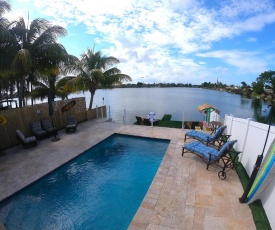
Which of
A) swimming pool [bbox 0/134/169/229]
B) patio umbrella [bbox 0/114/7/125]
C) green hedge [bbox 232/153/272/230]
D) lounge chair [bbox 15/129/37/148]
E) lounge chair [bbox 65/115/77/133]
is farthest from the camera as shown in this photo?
lounge chair [bbox 65/115/77/133]

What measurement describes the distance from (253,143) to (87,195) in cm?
527

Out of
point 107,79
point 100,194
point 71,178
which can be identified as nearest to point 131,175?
point 100,194

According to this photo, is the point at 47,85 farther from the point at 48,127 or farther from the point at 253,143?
the point at 253,143

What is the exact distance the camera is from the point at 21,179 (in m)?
5.77

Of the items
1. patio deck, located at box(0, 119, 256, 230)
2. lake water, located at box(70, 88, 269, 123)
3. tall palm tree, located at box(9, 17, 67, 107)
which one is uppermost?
tall palm tree, located at box(9, 17, 67, 107)

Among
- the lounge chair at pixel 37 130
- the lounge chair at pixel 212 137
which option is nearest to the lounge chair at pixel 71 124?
the lounge chair at pixel 37 130

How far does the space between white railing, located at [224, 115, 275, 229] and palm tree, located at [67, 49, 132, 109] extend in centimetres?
1031

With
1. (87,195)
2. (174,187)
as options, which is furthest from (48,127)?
(174,187)

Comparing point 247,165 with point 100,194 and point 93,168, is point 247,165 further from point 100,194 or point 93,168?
point 93,168

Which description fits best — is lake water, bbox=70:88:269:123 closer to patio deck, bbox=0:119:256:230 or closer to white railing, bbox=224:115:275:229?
white railing, bbox=224:115:275:229

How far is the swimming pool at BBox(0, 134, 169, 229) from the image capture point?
4.31 meters

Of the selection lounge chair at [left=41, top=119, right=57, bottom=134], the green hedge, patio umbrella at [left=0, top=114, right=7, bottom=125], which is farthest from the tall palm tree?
the green hedge

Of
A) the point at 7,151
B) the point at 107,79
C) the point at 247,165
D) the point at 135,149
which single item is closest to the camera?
the point at 247,165

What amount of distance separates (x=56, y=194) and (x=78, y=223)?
1.59 metres
